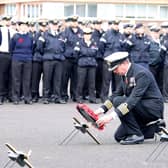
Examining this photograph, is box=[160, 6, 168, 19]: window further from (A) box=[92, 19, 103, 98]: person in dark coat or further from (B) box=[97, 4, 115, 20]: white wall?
(A) box=[92, 19, 103, 98]: person in dark coat

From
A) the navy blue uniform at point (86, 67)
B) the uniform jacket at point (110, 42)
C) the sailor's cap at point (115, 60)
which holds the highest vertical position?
the sailor's cap at point (115, 60)

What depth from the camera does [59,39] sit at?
1816 centimetres

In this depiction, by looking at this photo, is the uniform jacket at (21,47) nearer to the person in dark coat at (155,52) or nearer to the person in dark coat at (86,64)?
the person in dark coat at (86,64)

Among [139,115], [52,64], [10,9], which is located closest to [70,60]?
[52,64]

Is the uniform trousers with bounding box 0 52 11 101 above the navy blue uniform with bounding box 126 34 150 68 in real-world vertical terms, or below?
below

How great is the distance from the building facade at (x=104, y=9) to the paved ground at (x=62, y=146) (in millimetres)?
22769

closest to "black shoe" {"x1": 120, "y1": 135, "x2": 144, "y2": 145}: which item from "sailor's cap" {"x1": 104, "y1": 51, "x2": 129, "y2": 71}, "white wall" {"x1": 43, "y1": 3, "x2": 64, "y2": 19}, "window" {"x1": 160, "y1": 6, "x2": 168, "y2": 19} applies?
"sailor's cap" {"x1": 104, "y1": 51, "x2": 129, "y2": 71}

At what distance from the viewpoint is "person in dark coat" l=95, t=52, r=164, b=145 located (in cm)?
1178

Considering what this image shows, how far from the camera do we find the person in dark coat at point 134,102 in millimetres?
→ 11781

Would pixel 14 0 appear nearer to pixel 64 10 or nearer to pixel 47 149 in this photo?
pixel 64 10

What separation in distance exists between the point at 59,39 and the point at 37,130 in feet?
15.7

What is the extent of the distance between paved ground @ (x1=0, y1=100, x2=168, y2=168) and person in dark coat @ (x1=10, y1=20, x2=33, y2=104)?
199 centimetres

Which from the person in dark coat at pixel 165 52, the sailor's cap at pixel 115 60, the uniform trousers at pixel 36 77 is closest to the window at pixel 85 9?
the person in dark coat at pixel 165 52

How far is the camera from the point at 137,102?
39.1 ft
